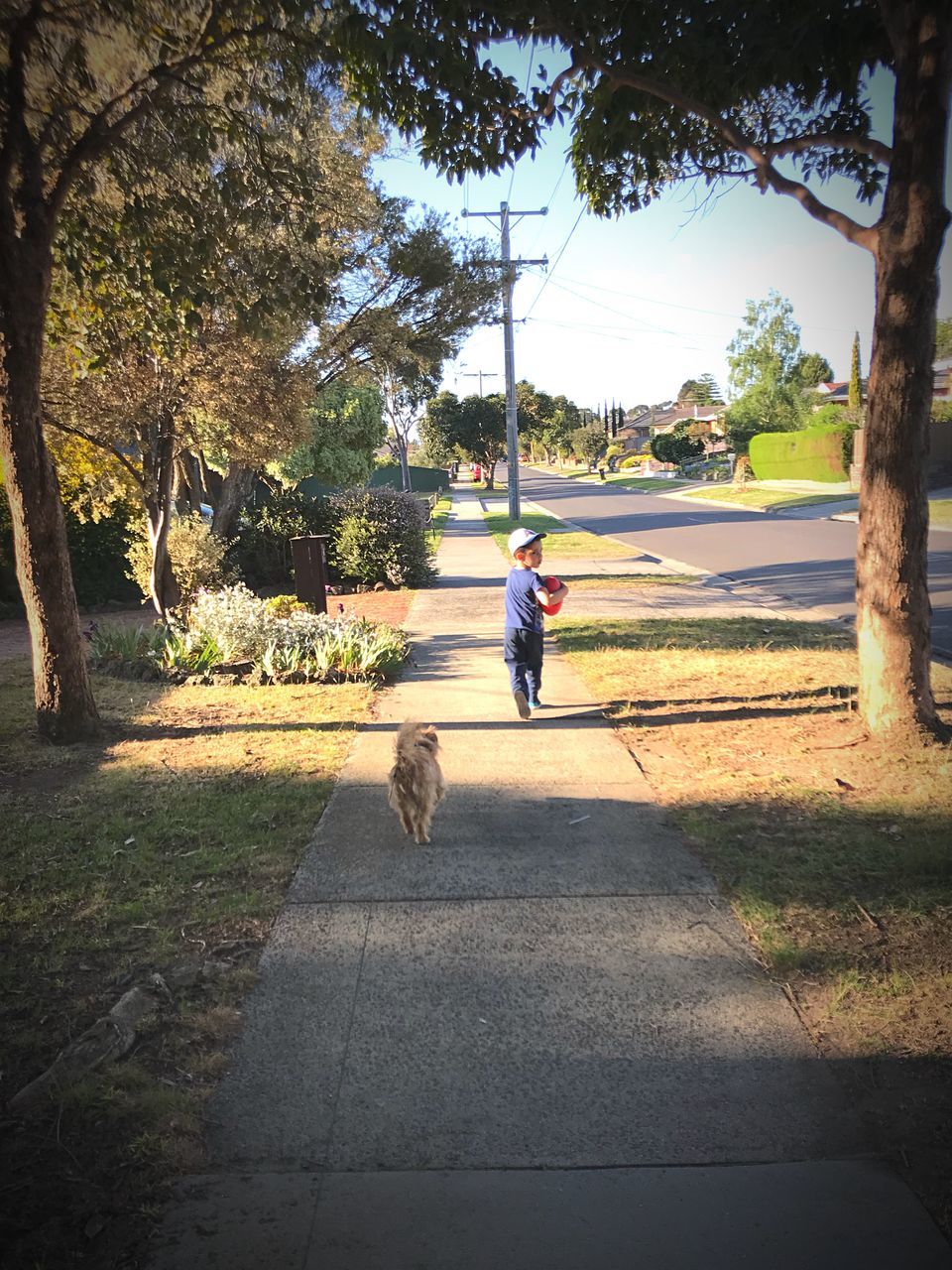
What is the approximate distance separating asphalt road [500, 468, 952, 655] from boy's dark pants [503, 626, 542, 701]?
4.70 meters

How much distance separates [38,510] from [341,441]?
1581 centimetres

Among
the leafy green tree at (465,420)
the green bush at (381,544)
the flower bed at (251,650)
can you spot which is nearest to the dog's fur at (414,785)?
the flower bed at (251,650)

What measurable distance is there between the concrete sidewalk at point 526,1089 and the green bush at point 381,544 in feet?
35.8

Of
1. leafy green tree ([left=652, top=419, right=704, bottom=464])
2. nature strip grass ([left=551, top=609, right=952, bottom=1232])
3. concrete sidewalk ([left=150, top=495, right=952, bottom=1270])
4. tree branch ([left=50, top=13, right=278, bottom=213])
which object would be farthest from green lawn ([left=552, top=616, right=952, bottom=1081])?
leafy green tree ([left=652, top=419, right=704, bottom=464])

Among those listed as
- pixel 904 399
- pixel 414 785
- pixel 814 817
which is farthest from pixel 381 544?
pixel 814 817

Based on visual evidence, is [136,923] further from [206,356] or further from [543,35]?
[206,356]

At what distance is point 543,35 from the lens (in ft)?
20.6

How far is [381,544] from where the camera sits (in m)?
15.5

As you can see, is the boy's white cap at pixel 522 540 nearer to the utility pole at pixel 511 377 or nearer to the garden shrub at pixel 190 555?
the garden shrub at pixel 190 555

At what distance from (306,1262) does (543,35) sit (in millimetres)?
7244

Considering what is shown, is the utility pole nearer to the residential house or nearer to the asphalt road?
the asphalt road

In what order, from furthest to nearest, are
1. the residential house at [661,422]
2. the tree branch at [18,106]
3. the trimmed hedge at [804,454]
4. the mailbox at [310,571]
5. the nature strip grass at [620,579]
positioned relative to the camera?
the residential house at [661,422]
the trimmed hedge at [804,454]
the nature strip grass at [620,579]
the mailbox at [310,571]
the tree branch at [18,106]

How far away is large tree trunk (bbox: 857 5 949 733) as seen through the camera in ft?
17.6

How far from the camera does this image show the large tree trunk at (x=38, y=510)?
6.02 m
